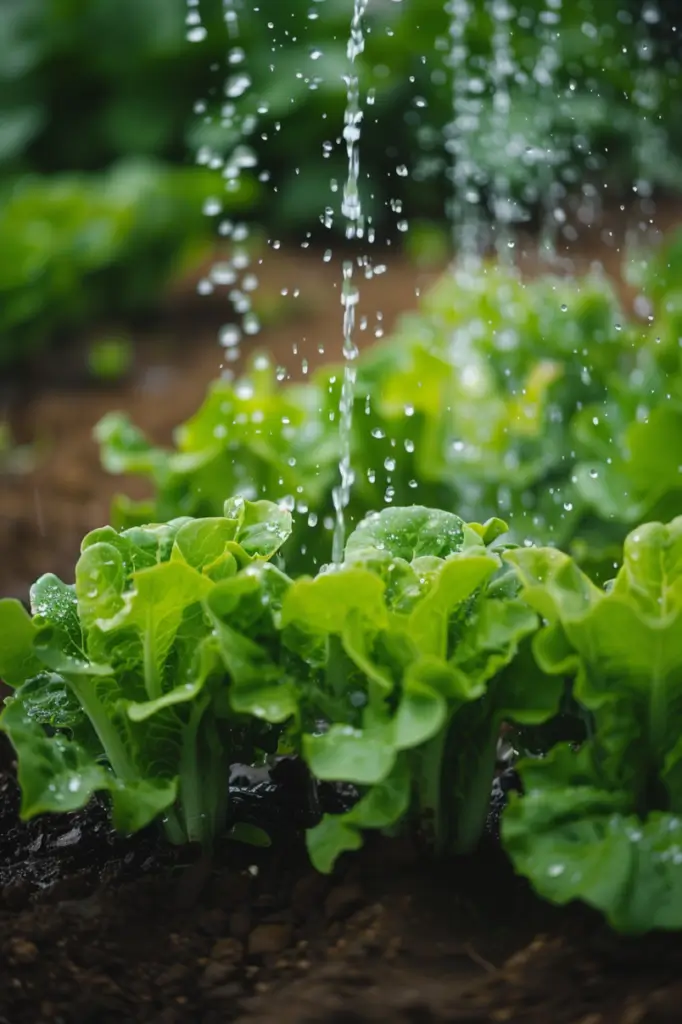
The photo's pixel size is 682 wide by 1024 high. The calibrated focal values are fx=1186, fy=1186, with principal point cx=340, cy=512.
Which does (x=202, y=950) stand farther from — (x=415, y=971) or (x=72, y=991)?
(x=415, y=971)

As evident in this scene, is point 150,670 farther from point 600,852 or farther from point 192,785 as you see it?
point 600,852

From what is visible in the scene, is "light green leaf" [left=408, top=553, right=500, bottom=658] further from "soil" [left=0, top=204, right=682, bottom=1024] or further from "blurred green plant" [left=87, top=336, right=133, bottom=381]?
"blurred green plant" [left=87, top=336, right=133, bottom=381]

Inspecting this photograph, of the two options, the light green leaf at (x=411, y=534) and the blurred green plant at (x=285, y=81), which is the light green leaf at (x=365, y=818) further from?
the blurred green plant at (x=285, y=81)

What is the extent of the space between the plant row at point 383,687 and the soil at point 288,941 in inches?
2.2

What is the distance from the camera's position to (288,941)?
1415 millimetres

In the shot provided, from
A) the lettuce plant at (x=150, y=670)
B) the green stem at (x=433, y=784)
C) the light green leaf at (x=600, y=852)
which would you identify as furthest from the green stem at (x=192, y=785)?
the light green leaf at (x=600, y=852)

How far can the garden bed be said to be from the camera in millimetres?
1273

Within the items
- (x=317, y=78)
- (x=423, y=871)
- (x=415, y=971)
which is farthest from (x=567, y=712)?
(x=317, y=78)

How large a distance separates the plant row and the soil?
0.06 metres

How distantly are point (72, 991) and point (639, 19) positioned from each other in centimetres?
696

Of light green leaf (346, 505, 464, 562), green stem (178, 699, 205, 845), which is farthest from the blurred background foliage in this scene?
green stem (178, 699, 205, 845)

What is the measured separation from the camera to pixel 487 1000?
126 centimetres

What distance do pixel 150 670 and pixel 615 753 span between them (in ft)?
1.85

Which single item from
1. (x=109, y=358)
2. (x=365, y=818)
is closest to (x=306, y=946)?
(x=365, y=818)
